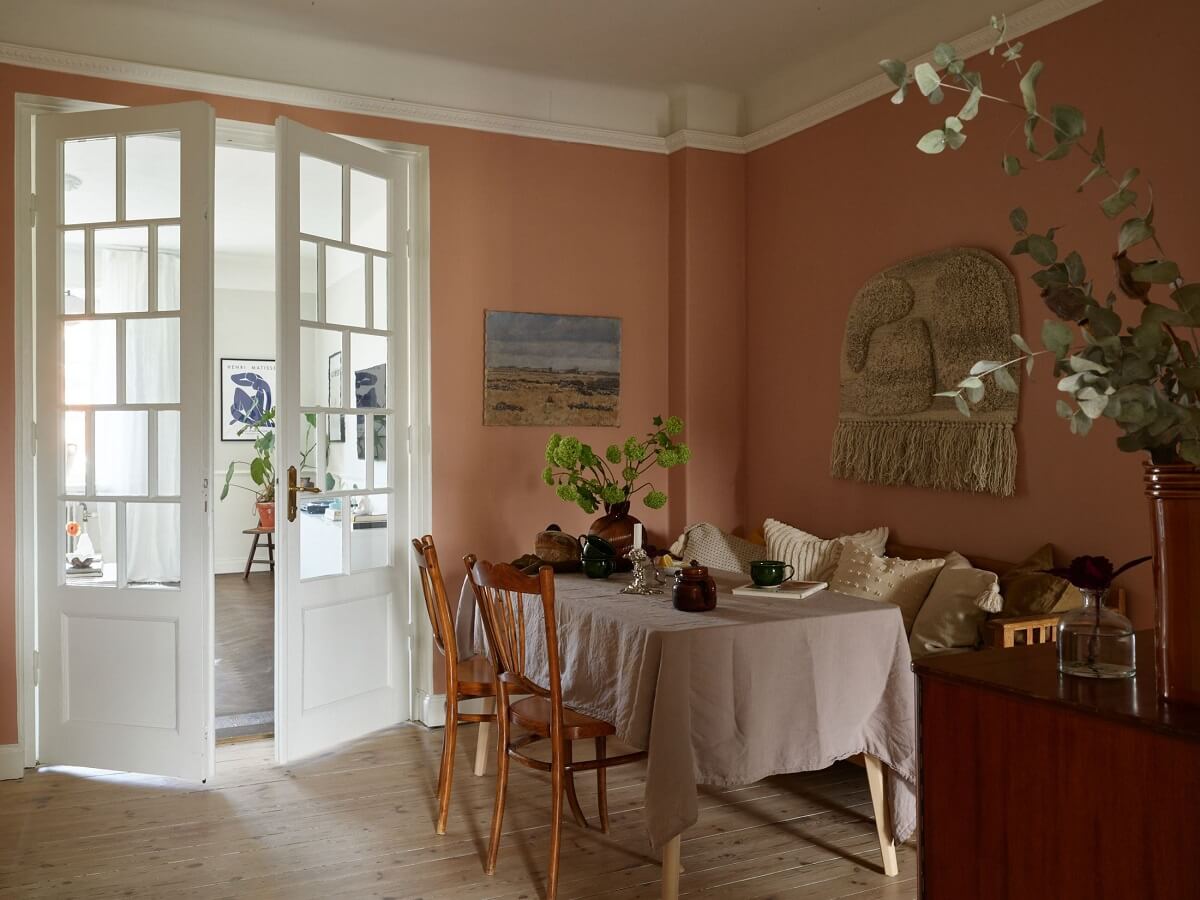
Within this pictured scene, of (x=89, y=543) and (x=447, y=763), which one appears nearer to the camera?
Answer: (x=447, y=763)

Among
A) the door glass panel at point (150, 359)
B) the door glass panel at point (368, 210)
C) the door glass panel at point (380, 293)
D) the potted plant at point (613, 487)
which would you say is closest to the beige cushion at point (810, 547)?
the potted plant at point (613, 487)

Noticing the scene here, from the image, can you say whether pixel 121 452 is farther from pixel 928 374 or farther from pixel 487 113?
pixel 928 374

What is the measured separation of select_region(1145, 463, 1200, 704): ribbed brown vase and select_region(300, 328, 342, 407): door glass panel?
344cm

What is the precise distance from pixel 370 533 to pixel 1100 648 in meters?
3.47

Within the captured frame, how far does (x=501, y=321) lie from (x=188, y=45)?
1.78 meters

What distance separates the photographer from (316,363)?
4082mm

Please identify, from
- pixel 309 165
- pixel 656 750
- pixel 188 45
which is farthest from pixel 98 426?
pixel 656 750

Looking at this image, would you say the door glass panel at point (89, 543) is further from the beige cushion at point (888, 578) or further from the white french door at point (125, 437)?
the beige cushion at point (888, 578)

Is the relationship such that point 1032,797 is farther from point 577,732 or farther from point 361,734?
point 361,734

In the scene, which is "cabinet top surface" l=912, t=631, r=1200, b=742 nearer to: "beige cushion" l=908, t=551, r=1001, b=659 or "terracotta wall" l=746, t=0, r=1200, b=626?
"beige cushion" l=908, t=551, r=1001, b=659

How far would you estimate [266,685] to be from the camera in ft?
17.1

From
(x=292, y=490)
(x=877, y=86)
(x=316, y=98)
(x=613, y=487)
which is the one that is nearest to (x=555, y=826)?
(x=613, y=487)

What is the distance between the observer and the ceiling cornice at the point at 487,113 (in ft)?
12.2

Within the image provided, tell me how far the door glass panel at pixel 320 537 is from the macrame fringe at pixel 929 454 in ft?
7.48
